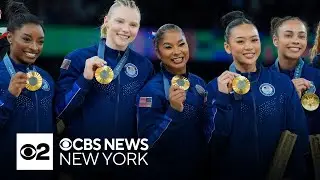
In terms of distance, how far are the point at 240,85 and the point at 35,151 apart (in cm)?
135

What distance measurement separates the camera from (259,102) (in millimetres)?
3537

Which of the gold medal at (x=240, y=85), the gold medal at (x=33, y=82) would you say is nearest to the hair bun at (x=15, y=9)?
the gold medal at (x=33, y=82)

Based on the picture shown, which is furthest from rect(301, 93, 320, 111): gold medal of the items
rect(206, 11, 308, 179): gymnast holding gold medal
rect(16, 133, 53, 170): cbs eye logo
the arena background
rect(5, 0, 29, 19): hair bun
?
rect(5, 0, 29, 19): hair bun

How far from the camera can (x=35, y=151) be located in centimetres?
365

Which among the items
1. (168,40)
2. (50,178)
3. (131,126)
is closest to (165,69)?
(168,40)

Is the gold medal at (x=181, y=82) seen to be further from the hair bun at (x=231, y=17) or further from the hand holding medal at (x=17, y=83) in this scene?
the hand holding medal at (x=17, y=83)

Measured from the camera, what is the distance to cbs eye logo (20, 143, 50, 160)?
357 centimetres

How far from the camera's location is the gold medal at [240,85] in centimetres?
341

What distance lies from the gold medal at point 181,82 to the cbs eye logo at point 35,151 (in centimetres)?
88

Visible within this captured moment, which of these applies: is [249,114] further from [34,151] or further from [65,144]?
[34,151]

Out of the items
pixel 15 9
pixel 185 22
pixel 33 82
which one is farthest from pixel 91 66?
pixel 185 22

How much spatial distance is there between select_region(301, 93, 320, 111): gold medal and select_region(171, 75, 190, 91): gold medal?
80 cm

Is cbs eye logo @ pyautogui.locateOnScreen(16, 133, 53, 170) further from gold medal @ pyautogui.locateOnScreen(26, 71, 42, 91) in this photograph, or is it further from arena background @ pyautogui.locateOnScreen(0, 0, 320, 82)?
arena background @ pyautogui.locateOnScreen(0, 0, 320, 82)

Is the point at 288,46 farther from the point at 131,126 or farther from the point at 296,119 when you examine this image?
the point at 131,126
